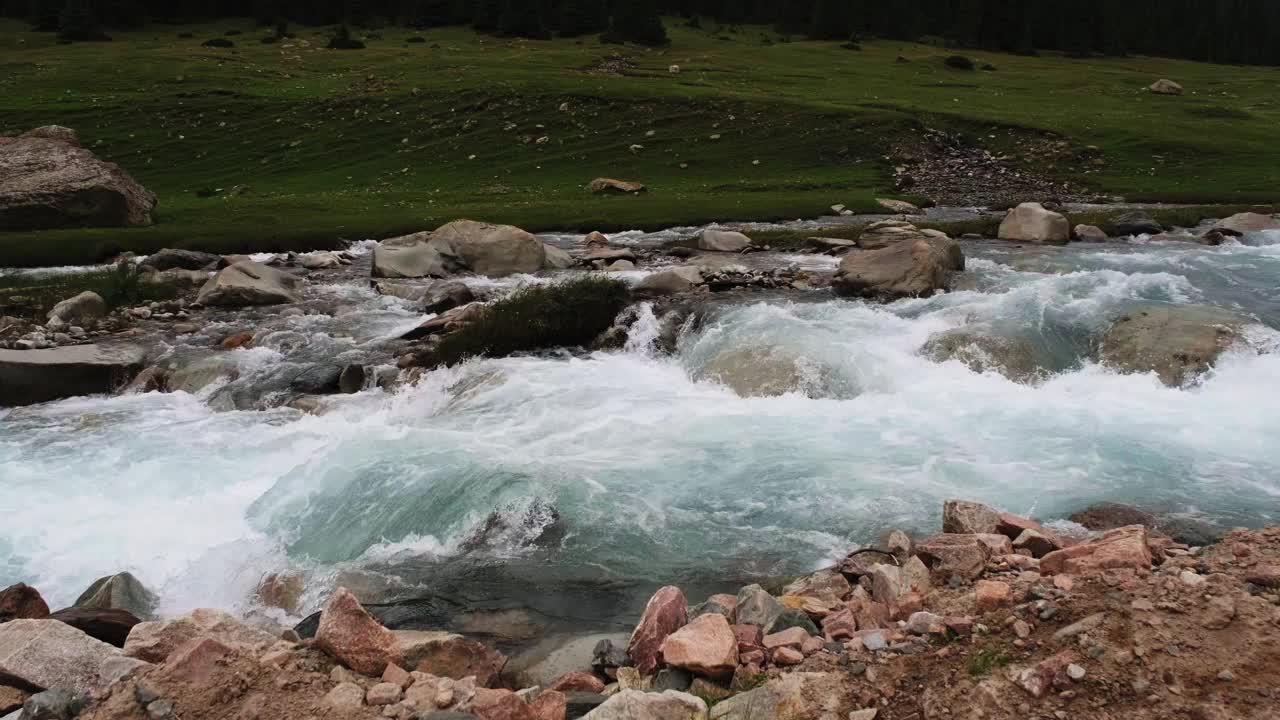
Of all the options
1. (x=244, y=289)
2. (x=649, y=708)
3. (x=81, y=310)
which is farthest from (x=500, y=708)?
(x=81, y=310)

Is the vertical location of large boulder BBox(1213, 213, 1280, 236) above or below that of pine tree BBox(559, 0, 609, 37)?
below

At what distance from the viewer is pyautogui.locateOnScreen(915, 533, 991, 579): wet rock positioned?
8.59 meters

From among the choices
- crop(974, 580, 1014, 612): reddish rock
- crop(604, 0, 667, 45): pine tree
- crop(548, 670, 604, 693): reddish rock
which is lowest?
crop(548, 670, 604, 693): reddish rock

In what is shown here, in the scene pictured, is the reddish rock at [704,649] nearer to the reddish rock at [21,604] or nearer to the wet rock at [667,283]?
the reddish rock at [21,604]

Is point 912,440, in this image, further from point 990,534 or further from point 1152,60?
point 1152,60

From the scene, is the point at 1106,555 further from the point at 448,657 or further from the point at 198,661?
the point at 198,661

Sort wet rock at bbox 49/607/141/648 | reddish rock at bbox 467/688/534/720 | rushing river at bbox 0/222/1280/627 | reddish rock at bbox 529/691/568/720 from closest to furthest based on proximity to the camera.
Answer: reddish rock at bbox 467/688/534/720 < reddish rock at bbox 529/691/568/720 < wet rock at bbox 49/607/141/648 < rushing river at bbox 0/222/1280/627

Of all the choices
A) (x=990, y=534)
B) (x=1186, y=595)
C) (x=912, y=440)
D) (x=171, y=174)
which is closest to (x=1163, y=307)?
(x=912, y=440)

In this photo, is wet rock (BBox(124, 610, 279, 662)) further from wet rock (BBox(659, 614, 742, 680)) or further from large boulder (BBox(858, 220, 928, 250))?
large boulder (BBox(858, 220, 928, 250))

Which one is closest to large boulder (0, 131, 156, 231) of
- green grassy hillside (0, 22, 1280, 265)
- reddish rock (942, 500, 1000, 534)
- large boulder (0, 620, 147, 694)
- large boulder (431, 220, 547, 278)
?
green grassy hillside (0, 22, 1280, 265)

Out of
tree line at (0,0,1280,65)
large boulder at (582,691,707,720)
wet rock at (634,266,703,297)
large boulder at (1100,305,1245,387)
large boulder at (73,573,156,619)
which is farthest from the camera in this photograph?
tree line at (0,0,1280,65)

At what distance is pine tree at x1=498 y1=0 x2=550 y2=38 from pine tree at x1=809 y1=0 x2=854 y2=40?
3204 centimetres

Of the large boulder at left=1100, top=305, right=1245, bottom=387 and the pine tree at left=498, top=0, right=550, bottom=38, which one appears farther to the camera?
the pine tree at left=498, top=0, right=550, bottom=38

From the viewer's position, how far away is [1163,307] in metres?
19.5
